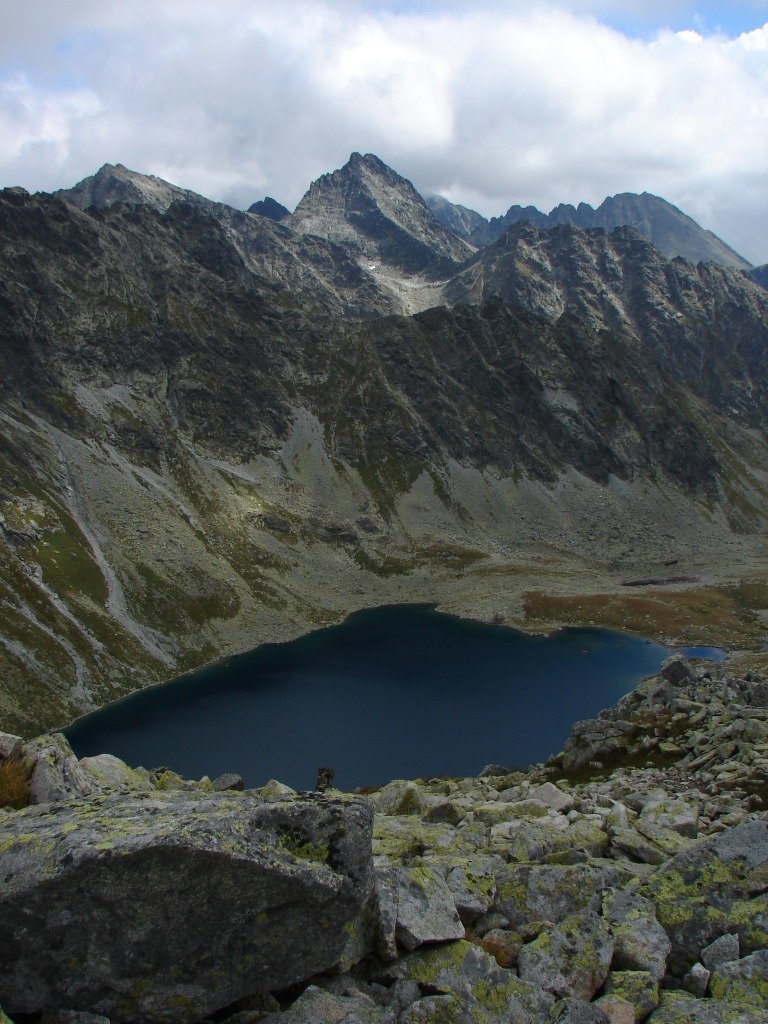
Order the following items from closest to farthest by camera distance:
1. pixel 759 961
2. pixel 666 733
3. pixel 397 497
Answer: pixel 759 961, pixel 666 733, pixel 397 497

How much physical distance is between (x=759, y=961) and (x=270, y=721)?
75.0m

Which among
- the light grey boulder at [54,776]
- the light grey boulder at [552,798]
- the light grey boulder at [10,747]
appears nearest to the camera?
the light grey boulder at [54,776]

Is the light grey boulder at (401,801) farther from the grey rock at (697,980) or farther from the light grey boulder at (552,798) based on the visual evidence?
the grey rock at (697,980)

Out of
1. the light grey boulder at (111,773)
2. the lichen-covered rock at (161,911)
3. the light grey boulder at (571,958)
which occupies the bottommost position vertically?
the light grey boulder at (571,958)

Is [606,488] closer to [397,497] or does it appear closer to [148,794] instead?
[397,497]

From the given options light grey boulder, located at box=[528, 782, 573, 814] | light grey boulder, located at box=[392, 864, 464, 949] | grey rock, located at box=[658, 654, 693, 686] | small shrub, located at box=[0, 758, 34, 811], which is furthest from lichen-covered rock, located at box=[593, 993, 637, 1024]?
grey rock, located at box=[658, 654, 693, 686]

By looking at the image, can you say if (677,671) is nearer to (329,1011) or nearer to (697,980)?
(697,980)

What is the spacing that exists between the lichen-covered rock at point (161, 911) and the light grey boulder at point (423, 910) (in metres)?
1.05

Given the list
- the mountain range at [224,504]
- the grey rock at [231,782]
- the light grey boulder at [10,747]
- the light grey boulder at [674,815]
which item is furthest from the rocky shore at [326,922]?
the mountain range at [224,504]

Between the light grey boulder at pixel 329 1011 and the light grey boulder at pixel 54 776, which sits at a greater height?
the light grey boulder at pixel 54 776

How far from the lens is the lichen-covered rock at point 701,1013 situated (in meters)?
8.45

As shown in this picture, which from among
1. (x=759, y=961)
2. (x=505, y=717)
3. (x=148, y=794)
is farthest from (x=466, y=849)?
(x=505, y=717)

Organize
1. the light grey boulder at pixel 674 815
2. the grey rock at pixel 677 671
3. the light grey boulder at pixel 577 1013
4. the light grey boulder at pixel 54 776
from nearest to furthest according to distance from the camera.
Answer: the light grey boulder at pixel 577 1013 < the light grey boulder at pixel 54 776 < the light grey boulder at pixel 674 815 < the grey rock at pixel 677 671

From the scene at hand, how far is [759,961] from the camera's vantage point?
942cm
